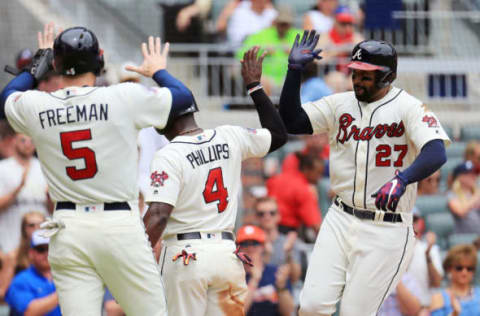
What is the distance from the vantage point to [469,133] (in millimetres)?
11195

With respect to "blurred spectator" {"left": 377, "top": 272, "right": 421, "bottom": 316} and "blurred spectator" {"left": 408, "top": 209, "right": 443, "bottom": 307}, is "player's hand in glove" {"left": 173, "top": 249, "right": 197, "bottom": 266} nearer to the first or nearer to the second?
"blurred spectator" {"left": 377, "top": 272, "right": 421, "bottom": 316}

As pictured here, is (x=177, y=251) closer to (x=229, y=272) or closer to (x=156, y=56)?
(x=229, y=272)

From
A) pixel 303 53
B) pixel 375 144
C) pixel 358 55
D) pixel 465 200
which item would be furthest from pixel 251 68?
pixel 465 200

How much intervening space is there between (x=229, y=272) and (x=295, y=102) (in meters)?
1.16

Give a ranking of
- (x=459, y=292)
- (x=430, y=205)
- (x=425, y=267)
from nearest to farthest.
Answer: (x=459, y=292), (x=425, y=267), (x=430, y=205)

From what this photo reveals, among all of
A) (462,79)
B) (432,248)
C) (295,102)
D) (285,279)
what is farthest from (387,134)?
(462,79)

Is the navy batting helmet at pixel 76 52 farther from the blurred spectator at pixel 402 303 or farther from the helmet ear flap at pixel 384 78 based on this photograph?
the blurred spectator at pixel 402 303

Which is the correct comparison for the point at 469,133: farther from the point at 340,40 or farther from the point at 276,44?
the point at 276,44

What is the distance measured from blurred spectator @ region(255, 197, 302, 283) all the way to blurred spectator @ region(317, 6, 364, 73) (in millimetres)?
2760

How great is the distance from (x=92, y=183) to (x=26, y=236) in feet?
11.3

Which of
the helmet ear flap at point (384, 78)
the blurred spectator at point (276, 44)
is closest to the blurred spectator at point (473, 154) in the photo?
the blurred spectator at point (276, 44)

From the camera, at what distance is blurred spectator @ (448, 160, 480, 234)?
380 inches

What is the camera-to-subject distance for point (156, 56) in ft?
17.5

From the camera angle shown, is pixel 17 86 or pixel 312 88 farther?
pixel 312 88
